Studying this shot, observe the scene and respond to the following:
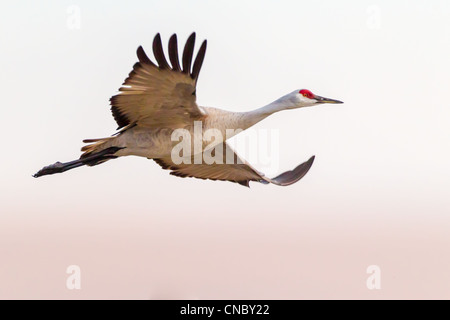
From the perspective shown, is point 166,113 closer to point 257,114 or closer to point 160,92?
point 160,92

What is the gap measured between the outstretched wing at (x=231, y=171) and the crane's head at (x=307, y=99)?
1596 mm

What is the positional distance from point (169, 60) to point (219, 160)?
3197mm

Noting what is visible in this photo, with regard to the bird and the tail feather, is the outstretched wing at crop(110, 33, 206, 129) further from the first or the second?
the tail feather

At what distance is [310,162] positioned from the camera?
17000mm

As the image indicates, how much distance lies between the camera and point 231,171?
16.6 meters

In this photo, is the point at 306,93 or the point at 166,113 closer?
the point at 166,113

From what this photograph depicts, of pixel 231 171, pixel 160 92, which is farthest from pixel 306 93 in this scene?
pixel 160 92

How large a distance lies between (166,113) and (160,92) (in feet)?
1.53

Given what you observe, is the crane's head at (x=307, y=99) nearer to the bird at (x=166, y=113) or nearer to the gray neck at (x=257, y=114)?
the bird at (x=166, y=113)

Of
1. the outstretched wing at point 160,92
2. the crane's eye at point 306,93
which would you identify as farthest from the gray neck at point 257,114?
the outstretched wing at point 160,92

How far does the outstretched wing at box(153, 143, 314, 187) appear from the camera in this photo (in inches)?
642

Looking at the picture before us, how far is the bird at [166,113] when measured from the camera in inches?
533

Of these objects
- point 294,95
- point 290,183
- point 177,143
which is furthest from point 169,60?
point 290,183

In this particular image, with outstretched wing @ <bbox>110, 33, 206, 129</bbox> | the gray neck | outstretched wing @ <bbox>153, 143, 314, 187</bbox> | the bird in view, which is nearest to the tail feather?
the bird
